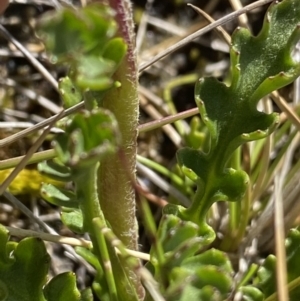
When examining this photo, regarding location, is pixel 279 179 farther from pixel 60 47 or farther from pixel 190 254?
pixel 60 47

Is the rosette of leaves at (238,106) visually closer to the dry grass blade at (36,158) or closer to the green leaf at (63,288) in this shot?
the green leaf at (63,288)

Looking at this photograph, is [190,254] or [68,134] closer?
[68,134]

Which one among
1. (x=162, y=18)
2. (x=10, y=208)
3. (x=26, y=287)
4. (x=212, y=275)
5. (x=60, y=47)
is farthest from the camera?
(x=162, y=18)

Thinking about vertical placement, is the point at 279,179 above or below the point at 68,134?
below

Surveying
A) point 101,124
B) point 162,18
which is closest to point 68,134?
point 101,124

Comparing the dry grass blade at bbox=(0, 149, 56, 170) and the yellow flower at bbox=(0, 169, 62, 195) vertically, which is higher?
the dry grass blade at bbox=(0, 149, 56, 170)

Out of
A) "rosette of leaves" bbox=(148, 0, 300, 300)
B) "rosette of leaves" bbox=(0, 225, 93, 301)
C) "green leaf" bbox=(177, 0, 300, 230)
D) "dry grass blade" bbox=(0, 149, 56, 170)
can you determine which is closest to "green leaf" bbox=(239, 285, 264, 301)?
"rosette of leaves" bbox=(148, 0, 300, 300)

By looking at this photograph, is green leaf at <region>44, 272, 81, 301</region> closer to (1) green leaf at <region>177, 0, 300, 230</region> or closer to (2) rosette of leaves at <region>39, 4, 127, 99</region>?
(1) green leaf at <region>177, 0, 300, 230</region>

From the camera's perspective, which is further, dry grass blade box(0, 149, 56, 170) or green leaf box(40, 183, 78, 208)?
dry grass blade box(0, 149, 56, 170)

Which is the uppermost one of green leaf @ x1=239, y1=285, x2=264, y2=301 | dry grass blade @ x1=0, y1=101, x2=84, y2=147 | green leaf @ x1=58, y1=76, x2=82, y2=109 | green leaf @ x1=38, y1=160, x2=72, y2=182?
green leaf @ x1=58, y1=76, x2=82, y2=109

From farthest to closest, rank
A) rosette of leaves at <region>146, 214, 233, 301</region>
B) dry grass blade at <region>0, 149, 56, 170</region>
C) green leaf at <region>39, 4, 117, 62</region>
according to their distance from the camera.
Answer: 1. dry grass blade at <region>0, 149, 56, 170</region>
2. rosette of leaves at <region>146, 214, 233, 301</region>
3. green leaf at <region>39, 4, 117, 62</region>

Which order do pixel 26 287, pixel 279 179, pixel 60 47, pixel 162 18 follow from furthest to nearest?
pixel 162 18, pixel 279 179, pixel 26 287, pixel 60 47
